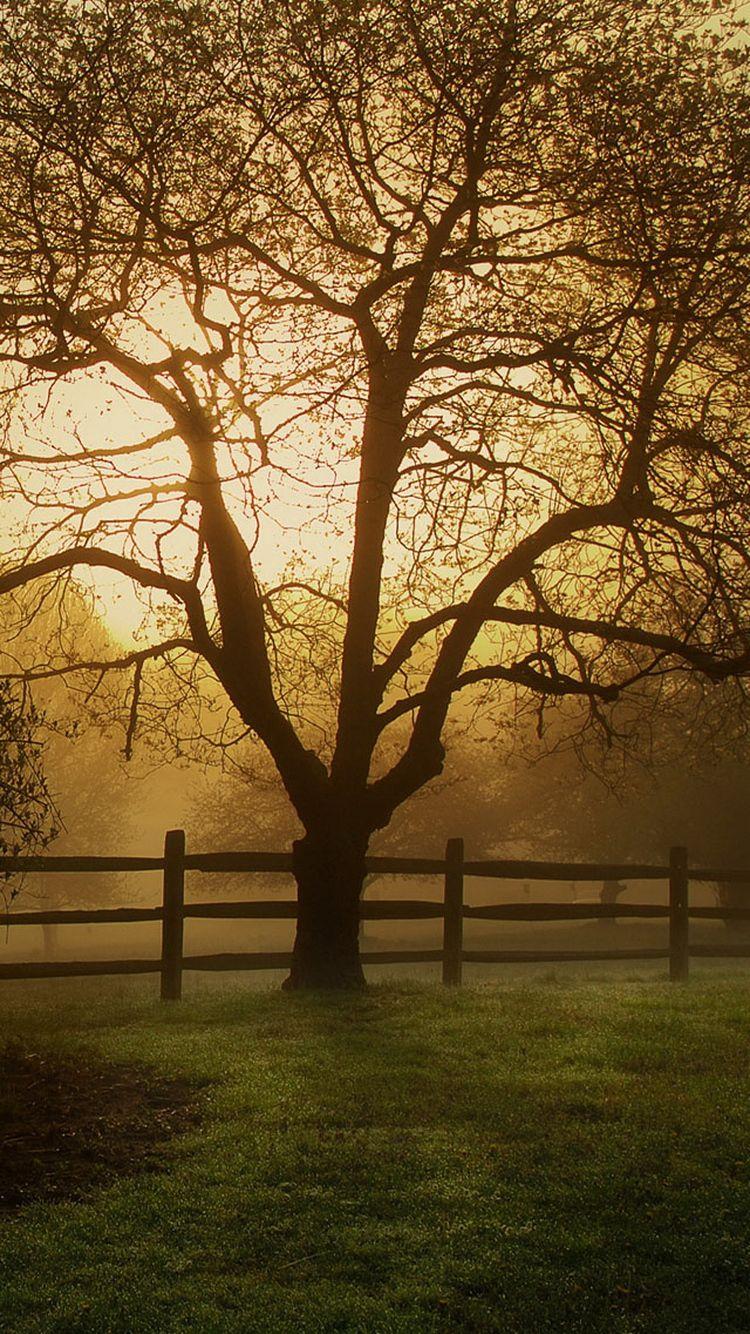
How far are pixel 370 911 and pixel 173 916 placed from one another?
271cm

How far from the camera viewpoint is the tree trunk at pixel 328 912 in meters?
15.7

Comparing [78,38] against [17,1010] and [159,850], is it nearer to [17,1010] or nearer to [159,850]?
[17,1010]

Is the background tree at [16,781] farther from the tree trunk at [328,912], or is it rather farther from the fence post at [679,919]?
the fence post at [679,919]

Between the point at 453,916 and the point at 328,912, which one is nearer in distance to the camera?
the point at 328,912

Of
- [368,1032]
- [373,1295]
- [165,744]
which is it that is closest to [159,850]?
[165,744]

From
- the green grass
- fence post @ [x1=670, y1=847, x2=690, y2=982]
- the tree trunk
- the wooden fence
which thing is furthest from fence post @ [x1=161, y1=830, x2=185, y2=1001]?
fence post @ [x1=670, y1=847, x2=690, y2=982]

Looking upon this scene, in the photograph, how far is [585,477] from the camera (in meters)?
16.5

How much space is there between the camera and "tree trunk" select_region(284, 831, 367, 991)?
15.7 m

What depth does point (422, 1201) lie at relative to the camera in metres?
6.95

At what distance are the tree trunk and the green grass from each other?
4.03 metres

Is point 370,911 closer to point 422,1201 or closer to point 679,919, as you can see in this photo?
point 679,919

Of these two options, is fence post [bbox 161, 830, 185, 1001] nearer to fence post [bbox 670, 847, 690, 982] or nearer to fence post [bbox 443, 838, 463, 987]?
fence post [bbox 443, 838, 463, 987]

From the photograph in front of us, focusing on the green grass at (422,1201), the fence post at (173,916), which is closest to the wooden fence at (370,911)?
the fence post at (173,916)

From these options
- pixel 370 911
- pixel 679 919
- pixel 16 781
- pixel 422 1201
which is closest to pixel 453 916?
pixel 370 911
